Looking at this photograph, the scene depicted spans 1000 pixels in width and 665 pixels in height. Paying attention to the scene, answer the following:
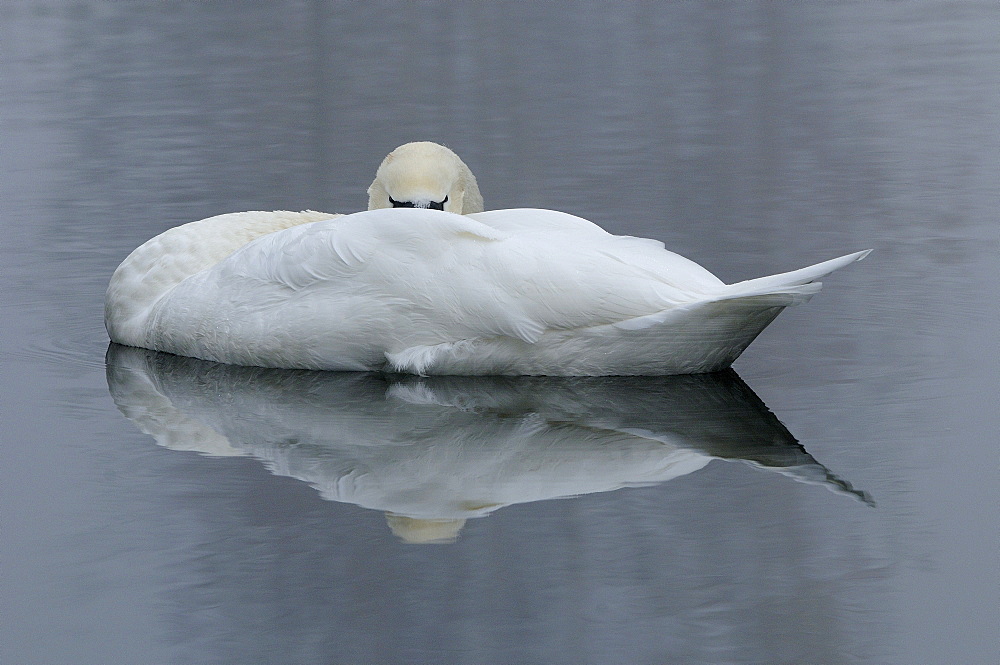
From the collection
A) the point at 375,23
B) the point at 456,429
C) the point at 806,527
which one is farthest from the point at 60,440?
the point at 375,23

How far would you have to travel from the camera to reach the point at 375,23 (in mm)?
20188

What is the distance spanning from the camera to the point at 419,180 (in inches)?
288

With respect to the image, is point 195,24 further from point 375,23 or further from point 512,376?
point 512,376

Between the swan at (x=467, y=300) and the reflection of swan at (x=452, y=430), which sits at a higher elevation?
the swan at (x=467, y=300)

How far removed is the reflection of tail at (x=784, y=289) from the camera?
229 inches

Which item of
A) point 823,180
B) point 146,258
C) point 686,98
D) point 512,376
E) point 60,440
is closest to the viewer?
point 60,440

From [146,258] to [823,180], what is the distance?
4538mm

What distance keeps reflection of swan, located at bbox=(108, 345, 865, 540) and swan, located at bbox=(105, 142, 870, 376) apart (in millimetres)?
108

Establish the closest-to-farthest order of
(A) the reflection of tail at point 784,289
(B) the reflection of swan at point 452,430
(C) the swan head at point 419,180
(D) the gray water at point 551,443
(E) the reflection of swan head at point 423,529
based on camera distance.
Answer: (D) the gray water at point 551,443
(E) the reflection of swan head at point 423,529
(B) the reflection of swan at point 452,430
(A) the reflection of tail at point 784,289
(C) the swan head at point 419,180

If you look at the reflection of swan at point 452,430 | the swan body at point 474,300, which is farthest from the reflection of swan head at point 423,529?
the swan body at point 474,300

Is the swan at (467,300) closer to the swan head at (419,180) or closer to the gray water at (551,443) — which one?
the swan head at (419,180)

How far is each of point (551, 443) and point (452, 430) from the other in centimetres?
41

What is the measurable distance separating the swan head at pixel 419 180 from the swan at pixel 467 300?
0.02m

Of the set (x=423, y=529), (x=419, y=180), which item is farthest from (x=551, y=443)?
(x=419, y=180)
